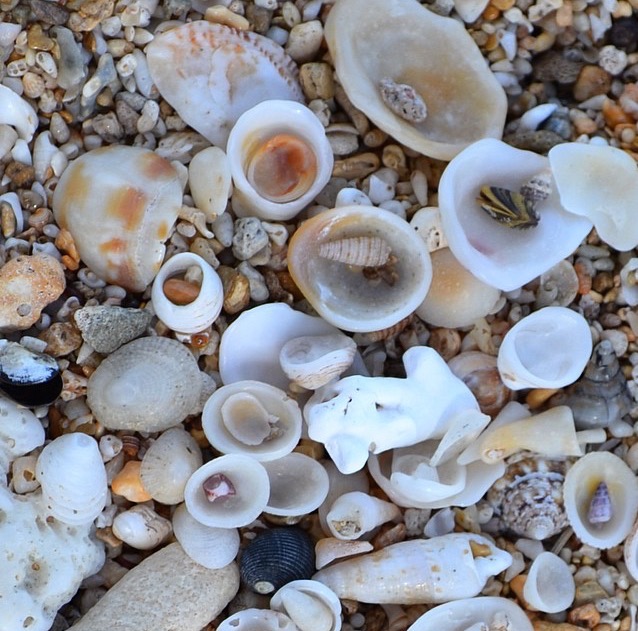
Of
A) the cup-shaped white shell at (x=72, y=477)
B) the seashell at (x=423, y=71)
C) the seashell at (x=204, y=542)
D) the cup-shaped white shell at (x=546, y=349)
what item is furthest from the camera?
the seashell at (x=423, y=71)

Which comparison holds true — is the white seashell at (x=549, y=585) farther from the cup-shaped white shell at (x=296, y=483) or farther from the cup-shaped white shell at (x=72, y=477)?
the cup-shaped white shell at (x=72, y=477)

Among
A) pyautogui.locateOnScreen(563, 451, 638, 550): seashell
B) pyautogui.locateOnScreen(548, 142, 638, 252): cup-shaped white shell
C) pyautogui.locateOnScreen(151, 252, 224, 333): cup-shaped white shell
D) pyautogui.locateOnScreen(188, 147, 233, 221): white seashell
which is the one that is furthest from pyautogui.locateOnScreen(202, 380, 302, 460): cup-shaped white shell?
pyautogui.locateOnScreen(548, 142, 638, 252): cup-shaped white shell

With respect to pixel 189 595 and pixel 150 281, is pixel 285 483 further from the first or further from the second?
pixel 150 281

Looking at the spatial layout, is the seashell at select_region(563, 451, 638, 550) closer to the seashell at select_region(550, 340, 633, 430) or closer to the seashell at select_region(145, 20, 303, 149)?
the seashell at select_region(550, 340, 633, 430)

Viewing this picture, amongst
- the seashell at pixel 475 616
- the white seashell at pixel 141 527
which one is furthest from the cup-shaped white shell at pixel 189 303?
the seashell at pixel 475 616

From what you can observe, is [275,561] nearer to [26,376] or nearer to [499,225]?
[26,376]

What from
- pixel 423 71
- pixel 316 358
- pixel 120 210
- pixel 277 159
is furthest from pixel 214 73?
pixel 316 358
